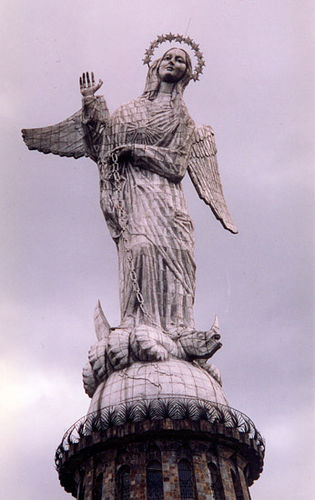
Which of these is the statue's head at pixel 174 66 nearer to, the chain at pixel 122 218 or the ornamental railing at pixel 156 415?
the chain at pixel 122 218

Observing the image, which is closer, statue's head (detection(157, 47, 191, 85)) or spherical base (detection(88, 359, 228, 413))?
spherical base (detection(88, 359, 228, 413))

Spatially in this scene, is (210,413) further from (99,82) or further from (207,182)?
(99,82)

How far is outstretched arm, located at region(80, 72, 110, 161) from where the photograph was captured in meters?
28.9

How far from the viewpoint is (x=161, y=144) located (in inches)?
1152

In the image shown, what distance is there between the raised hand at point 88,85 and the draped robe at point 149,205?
11.1 inches

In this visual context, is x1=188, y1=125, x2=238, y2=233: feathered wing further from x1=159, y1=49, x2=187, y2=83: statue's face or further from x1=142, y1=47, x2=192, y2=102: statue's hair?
x1=159, y1=49, x2=187, y2=83: statue's face

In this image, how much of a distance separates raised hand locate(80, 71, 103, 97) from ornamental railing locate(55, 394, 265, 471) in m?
12.9

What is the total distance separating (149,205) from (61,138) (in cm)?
569

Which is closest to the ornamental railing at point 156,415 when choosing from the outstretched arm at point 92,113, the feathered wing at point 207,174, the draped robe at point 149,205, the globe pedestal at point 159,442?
the globe pedestal at point 159,442

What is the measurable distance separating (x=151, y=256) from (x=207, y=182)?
605 centimetres

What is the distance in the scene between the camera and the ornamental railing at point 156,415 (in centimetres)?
2186

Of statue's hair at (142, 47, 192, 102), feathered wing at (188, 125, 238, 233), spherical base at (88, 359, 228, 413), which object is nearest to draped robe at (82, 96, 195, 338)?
statue's hair at (142, 47, 192, 102)

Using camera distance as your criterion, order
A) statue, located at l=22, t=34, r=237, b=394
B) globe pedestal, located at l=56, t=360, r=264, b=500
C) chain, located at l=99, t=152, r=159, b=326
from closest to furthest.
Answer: globe pedestal, located at l=56, t=360, r=264, b=500, statue, located at l=22, t=34, r=237, b=394, chain, located at l=99, t=152, r=159, b=326

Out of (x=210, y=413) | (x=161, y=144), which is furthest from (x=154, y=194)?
(x=210, y=413)
